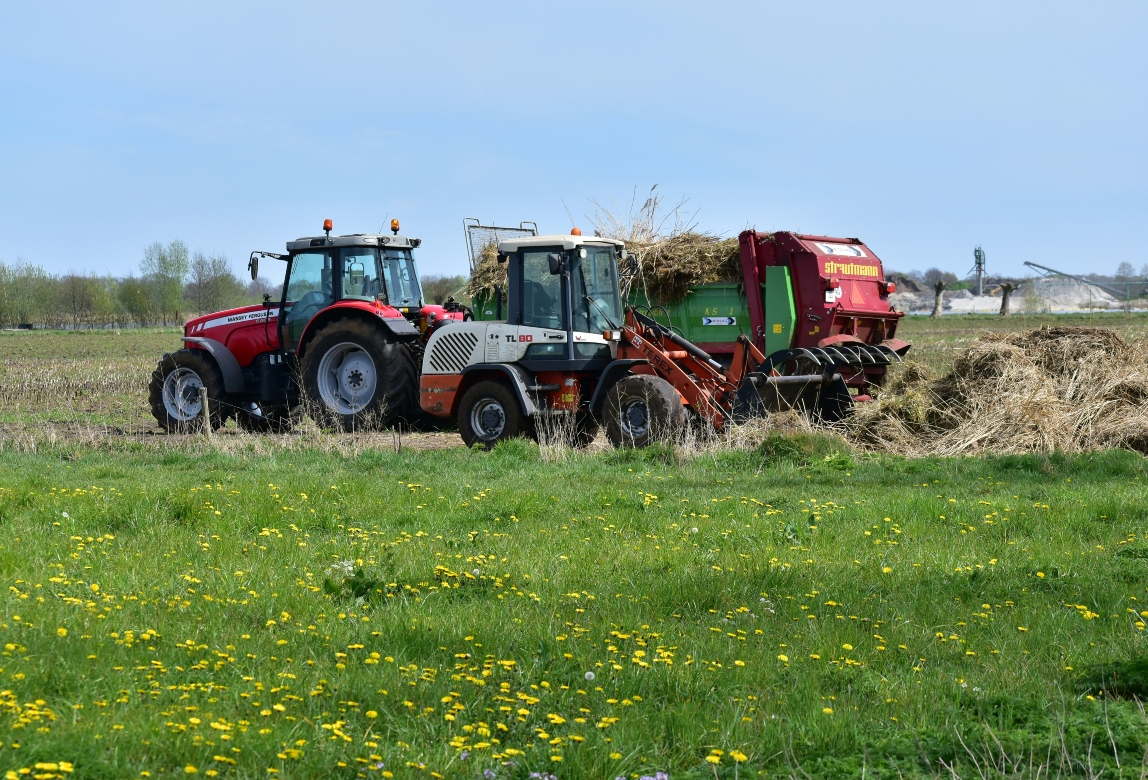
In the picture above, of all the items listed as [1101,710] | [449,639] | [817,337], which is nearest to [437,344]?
[817,337]

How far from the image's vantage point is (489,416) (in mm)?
15445

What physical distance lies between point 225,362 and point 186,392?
2.92 feet

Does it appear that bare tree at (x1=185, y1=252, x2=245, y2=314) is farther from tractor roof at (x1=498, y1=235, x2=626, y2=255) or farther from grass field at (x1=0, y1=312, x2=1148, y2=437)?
tractor roof at (x1=498, y1=235, x2=626, y2=255)

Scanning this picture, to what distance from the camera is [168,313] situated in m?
99.4

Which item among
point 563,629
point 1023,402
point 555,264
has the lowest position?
point 563,629

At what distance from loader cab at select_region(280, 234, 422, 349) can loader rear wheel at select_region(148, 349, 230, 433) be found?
1.33 metres

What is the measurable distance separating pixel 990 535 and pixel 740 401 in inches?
226

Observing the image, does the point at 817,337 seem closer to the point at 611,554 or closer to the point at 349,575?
the point at 611,554

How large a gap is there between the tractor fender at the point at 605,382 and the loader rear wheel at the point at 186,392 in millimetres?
6290

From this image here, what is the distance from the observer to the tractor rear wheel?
16.9 metres

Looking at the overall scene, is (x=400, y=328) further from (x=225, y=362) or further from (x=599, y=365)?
(x=599, y=365)

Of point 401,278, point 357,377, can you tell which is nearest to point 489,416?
point 357,377

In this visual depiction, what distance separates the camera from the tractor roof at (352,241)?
17.4 m

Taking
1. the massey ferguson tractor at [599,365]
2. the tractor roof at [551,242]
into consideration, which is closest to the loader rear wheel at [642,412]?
the massey ferguson tractor at [599,365]
